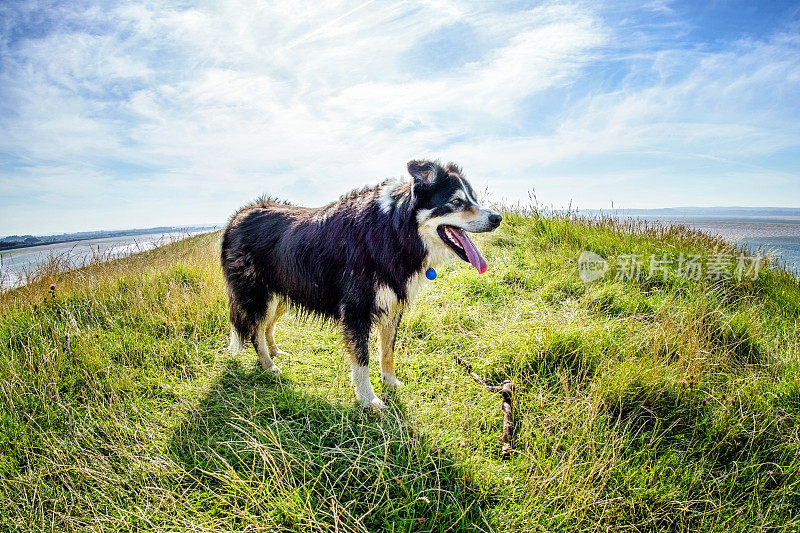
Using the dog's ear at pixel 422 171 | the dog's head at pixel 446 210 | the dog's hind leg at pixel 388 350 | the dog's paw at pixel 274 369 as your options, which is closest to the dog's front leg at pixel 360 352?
the dog's hind leg at pixel 388 350

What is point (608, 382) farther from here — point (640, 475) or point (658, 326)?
point (658, 326)

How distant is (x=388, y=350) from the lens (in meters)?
3.62

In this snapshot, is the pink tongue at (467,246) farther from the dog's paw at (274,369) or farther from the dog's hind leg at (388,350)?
the dog's paw at (274,369)

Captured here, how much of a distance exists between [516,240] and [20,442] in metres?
8.04

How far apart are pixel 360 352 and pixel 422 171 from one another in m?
1.61

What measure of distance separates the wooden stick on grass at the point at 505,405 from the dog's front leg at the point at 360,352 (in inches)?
38.0

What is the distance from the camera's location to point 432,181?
9.79 feet

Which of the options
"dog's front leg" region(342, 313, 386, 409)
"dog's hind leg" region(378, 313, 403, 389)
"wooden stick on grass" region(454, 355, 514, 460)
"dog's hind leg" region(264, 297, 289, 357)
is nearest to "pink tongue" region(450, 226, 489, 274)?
"dog's hind leg" region(378, 313, 403, 389)

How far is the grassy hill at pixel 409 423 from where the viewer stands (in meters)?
2.27

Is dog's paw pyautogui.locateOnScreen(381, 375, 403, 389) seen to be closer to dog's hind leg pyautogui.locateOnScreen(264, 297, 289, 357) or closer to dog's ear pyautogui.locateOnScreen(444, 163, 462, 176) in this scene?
dog's hind leg pyautogui.locateOnScreen(264, 297, 289, 357)

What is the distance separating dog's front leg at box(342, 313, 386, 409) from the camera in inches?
127

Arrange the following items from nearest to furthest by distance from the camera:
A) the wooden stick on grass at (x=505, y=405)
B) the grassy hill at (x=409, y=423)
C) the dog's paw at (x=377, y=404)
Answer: the grassy hill at (x=409, y=423) → the wooden stick on grass at (x=505, y=405) → the dog's paw at (x=377, y=404)

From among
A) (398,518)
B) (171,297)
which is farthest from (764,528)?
(171,297)

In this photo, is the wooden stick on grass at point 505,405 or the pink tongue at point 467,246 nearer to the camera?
the wooden stick on grass at point 505,405
